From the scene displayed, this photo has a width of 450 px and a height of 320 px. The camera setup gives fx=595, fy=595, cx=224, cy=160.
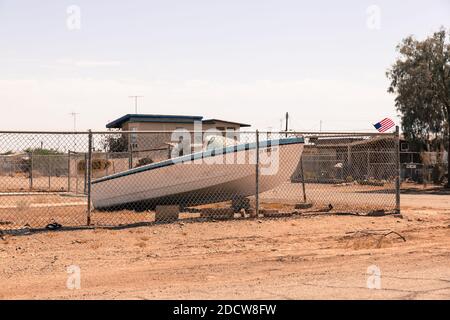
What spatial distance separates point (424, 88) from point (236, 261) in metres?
29.8

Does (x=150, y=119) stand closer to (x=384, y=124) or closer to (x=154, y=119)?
(x=154, y=119)

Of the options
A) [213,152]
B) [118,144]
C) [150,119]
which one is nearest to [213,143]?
[213,152]

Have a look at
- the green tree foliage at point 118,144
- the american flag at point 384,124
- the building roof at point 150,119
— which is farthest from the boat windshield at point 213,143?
the building roof at point 150,119

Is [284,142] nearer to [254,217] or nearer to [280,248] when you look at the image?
[254,217]

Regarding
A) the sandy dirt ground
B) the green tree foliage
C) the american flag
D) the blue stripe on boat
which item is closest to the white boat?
the blue stripe on boat

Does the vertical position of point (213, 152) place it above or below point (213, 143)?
below

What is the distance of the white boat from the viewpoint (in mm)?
13688

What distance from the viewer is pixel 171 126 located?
5038 cm

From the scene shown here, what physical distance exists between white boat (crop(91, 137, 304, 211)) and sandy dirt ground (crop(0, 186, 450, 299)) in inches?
61.1

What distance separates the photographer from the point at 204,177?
549 inches

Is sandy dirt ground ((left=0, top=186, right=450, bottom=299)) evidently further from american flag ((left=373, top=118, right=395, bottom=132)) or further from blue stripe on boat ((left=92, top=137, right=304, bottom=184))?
american flag ((left=373, top=118, right=395, bottom=132))

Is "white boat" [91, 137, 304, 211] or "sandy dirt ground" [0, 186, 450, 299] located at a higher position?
"white boat" [91, 137, 304, 211]

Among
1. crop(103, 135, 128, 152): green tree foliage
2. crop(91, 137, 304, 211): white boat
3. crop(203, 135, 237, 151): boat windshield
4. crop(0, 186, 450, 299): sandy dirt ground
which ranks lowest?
crop(0, 186, 450, 299): sandy dirt ground
